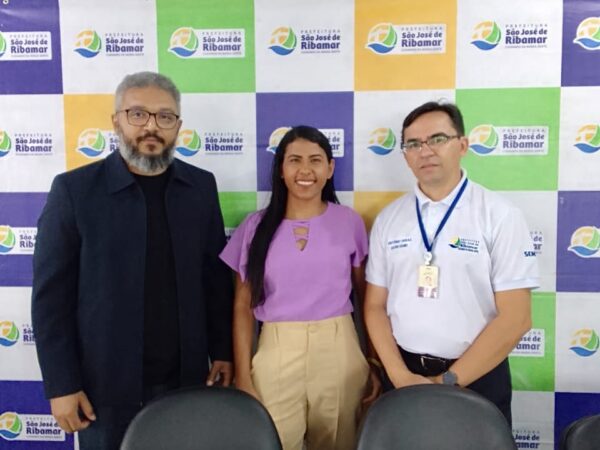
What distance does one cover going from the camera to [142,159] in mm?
1783

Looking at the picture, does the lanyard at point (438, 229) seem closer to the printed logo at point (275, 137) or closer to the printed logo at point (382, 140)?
the printed logo at point (382, 140)

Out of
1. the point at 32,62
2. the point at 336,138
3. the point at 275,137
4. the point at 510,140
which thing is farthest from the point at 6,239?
the point at 510,140

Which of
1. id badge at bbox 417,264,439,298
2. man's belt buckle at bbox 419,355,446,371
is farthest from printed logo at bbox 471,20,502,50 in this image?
man's belt buckle at bbox 419,355,446,371

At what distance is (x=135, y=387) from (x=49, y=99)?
1305 millimetres

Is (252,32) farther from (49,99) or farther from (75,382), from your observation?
(75,382)

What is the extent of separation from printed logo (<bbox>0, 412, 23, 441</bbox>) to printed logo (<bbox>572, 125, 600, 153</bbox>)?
2.67 m

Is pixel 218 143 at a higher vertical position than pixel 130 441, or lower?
higher

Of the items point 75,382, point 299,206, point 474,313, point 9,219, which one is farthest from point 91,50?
point 474,313

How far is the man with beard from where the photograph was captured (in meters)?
1.72

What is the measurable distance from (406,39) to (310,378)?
1.37m

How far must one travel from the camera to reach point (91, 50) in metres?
2.28

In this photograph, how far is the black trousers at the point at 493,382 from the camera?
1.82m

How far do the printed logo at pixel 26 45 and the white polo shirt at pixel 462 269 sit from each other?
170 centimetres

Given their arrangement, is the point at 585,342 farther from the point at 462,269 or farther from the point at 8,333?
the point at 8,333
